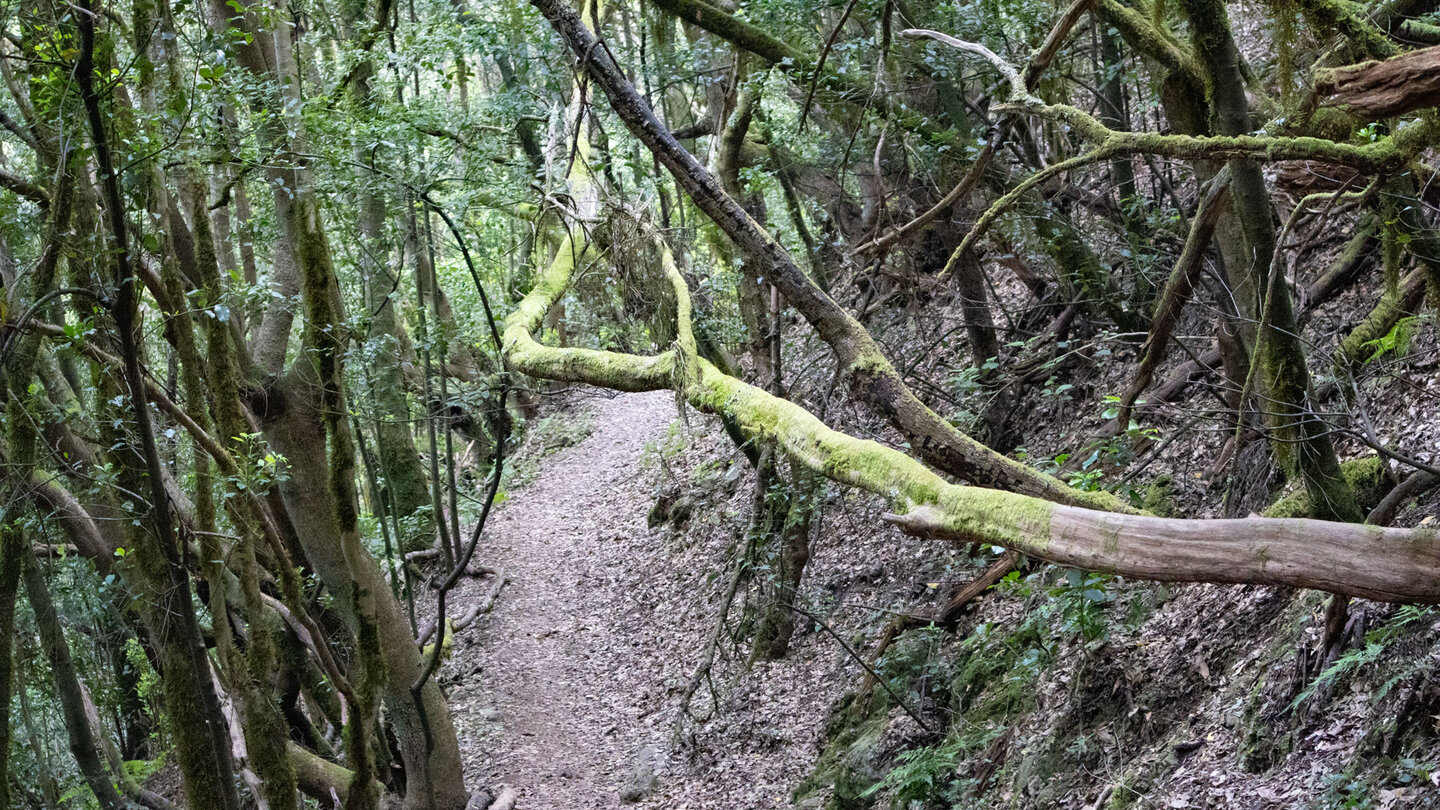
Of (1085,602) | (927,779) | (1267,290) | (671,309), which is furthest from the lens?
(671,309)

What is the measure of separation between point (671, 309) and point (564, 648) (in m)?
6.14

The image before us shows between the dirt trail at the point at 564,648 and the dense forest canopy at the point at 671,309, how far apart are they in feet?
3.10

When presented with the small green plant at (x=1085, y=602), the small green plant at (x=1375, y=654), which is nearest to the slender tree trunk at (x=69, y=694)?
the small green plant at (x=1085, y=602)

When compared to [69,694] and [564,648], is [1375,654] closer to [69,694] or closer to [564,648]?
[69,694]

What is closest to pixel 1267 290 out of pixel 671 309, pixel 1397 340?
pixel 1397 340

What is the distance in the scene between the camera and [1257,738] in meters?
4.26

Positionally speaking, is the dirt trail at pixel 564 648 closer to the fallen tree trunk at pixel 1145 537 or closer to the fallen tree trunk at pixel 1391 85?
the fallen tree trunk at pixel 1145 537

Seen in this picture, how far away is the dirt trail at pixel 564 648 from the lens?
9133 millimetres

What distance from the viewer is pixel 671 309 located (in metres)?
7.14

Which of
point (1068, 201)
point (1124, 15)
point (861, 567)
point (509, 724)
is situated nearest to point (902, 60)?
point (1068, 201)

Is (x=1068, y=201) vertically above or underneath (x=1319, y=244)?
above

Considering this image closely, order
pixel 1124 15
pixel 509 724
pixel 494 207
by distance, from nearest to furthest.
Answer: pixel 1124 15 → pixel 494 207 → pixel 509 724

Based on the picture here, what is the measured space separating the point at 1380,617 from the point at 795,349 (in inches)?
372

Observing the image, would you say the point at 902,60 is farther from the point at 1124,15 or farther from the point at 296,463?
the point at 296,463
